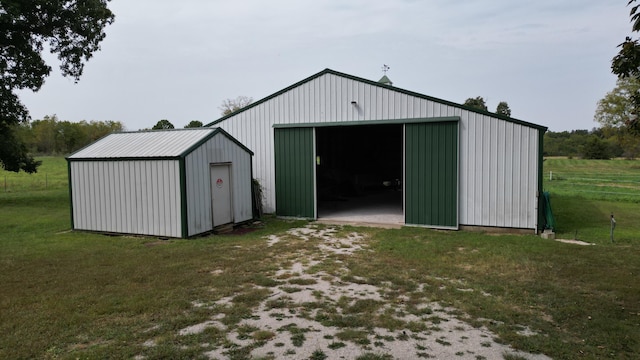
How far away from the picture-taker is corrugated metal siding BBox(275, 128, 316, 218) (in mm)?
12125

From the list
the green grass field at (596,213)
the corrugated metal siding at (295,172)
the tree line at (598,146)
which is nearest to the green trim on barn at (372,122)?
the corrugated metal siding at (295,172)

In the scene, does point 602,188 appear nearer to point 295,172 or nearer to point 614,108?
point 295,172

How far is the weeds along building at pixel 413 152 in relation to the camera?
32.0 ft

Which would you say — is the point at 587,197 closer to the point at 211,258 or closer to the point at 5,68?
the point at 211,258

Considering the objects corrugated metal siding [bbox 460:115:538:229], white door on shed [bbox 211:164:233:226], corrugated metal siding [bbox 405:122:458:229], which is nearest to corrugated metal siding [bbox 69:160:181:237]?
white door on shed [bbox 211:164:233:226]

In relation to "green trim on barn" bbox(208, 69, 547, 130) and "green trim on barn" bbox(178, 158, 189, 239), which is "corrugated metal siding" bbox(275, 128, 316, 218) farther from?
"green trim on barn" bbox(178, 158, 189, 239)

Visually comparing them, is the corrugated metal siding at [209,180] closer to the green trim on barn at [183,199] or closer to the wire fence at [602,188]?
the green trim on barn at [183,199]

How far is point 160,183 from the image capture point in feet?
31.0

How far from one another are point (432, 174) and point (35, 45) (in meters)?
15.6

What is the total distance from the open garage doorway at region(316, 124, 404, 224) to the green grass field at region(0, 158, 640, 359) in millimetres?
3479

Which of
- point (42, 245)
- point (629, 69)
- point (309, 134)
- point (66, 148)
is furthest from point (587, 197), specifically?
point (66, 148)

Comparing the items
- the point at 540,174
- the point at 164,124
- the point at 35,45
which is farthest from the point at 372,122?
the point at 164,124

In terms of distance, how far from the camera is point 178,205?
929 cm

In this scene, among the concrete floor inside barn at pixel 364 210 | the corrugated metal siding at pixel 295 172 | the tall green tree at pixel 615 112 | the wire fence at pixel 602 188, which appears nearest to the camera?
the concrete floor inside barn at pixel 364 210
